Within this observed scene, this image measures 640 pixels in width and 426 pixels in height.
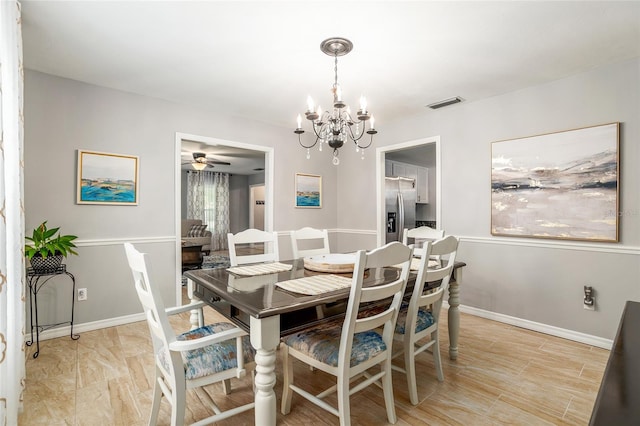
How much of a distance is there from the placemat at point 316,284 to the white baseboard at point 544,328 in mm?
2385

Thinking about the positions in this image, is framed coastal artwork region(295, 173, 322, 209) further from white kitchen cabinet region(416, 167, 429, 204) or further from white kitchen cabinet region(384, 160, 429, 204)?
white kitchen cabinet region(416, 167, 429, 204)

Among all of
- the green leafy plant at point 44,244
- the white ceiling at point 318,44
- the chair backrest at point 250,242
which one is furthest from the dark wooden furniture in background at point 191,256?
the chair backrest at point 250,242

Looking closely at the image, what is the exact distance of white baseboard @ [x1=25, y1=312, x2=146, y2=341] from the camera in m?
2.85

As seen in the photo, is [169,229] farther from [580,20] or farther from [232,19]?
[580,20]

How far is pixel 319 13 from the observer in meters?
1.98

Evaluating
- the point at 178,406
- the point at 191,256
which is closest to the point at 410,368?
the point at 178,406

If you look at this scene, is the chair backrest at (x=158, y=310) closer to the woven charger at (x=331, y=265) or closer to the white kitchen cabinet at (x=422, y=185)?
the woven charger at (x=331, y=265)

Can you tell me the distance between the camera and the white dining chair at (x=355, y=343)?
1.46m

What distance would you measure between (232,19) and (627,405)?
250 cm

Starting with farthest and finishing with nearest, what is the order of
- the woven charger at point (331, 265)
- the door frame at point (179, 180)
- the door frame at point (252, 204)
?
1. the door frame at point (252, 204)
2. the door frame at point (179, 180)
3. the woven charger at point (331, 265)

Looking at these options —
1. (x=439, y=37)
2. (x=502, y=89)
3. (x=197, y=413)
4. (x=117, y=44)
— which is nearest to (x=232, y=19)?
(x=117, y=44)

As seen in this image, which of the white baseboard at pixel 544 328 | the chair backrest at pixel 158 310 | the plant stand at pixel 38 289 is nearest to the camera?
the chair backrest at pixel 158 310

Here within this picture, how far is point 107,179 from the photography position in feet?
10.4

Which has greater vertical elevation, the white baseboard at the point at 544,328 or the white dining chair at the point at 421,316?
the white dining chair at the point at 421,316
